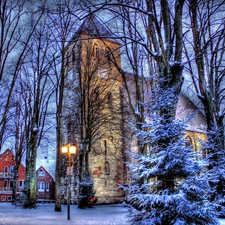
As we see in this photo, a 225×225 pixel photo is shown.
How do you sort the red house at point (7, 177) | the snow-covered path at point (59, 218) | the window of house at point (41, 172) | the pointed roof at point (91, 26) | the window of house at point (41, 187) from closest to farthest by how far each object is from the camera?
the snow-covered path at point (59, 218) → the pointed roof at point (91, 26) → the window of house at point (41, 187) → the window of house at point (41, 172) → the red house at point (7, 177)

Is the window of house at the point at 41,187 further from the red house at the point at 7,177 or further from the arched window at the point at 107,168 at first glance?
the arched window at the point at 107,168

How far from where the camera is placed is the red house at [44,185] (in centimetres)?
4317

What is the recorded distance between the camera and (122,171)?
34.3 m

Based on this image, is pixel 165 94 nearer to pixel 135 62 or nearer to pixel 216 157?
pixel 216 157

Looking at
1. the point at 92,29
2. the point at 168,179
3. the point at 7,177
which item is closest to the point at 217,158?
the point at 168,179

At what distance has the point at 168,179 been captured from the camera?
25.1 feet

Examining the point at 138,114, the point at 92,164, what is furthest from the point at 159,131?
the point at 92,164

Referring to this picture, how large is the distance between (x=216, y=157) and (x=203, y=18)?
6.70 meters

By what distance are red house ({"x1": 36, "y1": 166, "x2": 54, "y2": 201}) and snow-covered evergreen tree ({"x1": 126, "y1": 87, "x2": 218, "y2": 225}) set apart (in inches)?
1469

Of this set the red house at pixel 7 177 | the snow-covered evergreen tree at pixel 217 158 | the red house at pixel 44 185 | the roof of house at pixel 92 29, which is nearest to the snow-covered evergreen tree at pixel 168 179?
the roof of house at pixel 92 29

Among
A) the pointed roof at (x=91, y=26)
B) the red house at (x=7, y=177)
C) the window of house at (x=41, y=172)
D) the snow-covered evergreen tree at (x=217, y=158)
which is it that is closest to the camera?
the pointed roof at (x=91, y=26)

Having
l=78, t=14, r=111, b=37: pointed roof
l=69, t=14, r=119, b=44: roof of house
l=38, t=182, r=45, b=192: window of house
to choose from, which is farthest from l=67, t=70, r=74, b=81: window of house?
l=38, t=182, r=45, b=192: window of house

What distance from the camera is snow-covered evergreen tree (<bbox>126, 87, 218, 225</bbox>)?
7.05 metres

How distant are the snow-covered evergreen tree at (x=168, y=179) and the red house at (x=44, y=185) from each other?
37309mm
